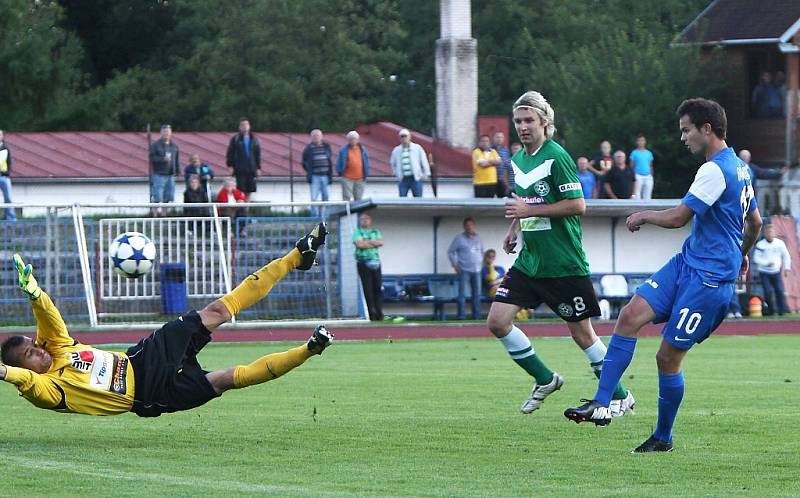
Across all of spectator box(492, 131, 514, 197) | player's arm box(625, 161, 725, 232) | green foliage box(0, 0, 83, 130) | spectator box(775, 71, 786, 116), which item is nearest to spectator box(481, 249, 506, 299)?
spectator box(492, 131, 514, 197)

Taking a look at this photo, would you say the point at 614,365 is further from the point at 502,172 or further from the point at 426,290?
the point at 502,172

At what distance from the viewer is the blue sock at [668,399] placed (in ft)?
28.6

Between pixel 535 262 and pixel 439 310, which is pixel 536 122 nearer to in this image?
pixel 535 262

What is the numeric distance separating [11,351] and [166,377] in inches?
38.2

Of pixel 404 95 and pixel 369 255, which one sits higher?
pixel 404 95

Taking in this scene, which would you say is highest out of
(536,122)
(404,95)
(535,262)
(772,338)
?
(404,95)

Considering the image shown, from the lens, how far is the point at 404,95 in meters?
57.9

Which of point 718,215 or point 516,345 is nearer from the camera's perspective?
point 718,215

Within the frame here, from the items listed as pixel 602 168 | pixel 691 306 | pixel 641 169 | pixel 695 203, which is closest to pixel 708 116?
pixel 695 203

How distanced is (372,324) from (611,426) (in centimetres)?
1433

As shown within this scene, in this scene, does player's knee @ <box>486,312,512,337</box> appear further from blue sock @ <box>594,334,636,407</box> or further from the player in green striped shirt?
blue sock @ <box>594,334,636,407</box>

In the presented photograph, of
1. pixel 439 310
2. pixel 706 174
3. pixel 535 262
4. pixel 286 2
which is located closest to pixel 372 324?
pixel 439 310

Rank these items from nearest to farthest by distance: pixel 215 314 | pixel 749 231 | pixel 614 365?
→ pixel 614 365
pixel 749 231
pixel 215 314

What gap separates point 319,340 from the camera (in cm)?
935
